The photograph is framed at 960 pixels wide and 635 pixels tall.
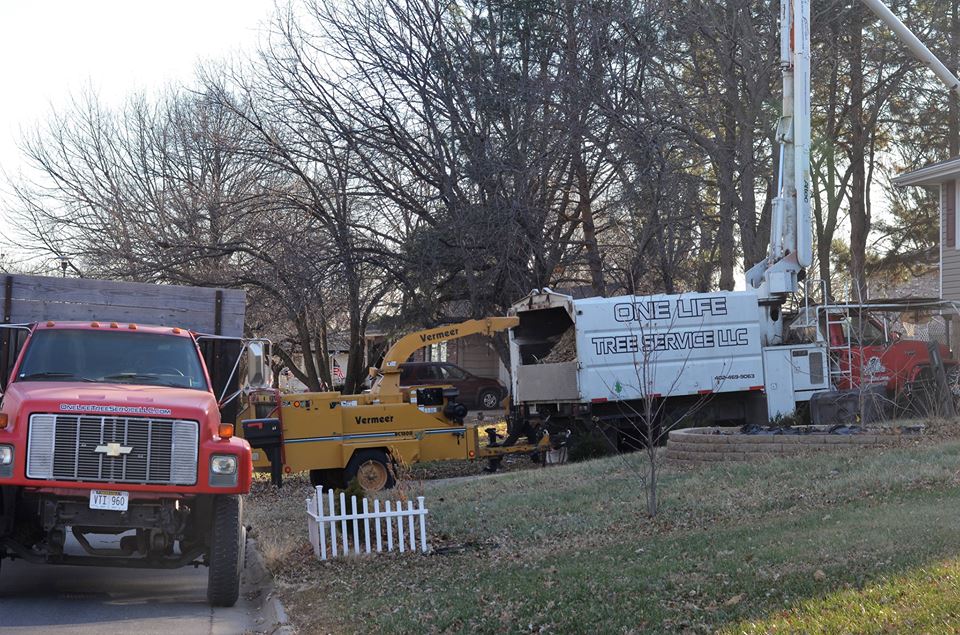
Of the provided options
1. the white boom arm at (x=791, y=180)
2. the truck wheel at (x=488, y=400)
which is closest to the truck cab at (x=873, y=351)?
the white boom arm at (x=791, y=180)

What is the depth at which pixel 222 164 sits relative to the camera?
28.3 m

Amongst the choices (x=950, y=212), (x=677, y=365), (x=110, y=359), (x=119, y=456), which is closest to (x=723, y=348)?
(x=677, y=365)

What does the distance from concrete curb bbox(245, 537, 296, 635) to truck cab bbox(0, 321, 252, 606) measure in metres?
0.38

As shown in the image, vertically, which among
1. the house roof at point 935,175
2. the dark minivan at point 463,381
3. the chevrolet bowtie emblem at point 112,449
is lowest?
the chevrolet bowtie emblem at point 112,449

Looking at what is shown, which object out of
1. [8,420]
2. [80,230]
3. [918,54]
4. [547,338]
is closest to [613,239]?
[547,338]

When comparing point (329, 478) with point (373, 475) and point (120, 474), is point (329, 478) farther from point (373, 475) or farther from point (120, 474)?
point (120, 474)

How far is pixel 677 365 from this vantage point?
1934 centimetres

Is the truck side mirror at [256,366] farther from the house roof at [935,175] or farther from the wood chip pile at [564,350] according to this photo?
the house roof at [935,175]

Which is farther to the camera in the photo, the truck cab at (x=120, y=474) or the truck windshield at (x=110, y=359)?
the truck windshield at (x=110, y=359)

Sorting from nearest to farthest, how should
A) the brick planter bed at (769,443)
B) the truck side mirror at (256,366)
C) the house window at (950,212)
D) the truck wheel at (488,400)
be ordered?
the truck side mirror at (256,366), the brick planter bed at (769,443), the house window at (950,212), the truck wheel at (488,400)

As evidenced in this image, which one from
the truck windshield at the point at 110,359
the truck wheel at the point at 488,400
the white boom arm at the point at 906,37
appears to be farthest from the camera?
the truck wheel at the point at 488,400

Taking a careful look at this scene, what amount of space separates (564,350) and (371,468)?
191 inches

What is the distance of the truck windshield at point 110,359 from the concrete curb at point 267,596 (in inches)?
80.2

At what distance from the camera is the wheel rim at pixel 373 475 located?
671 inches
